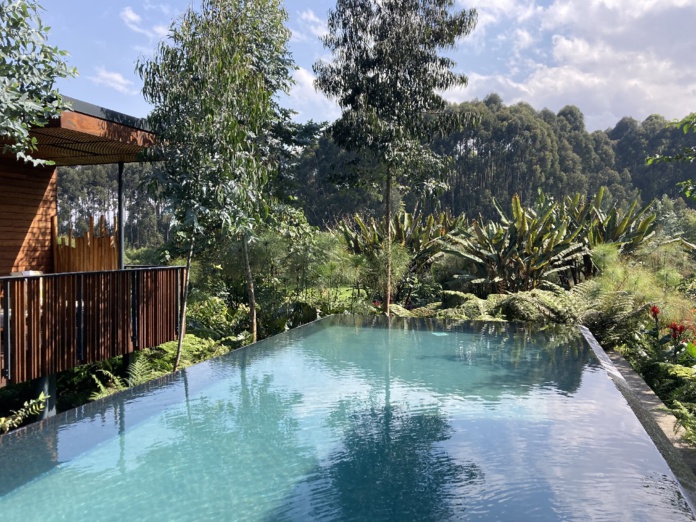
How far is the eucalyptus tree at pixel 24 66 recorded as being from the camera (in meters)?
3.60

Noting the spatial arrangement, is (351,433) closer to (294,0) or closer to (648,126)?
(294,0)

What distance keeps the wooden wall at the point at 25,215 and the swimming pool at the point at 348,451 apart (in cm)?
405

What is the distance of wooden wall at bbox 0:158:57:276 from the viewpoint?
7.77m

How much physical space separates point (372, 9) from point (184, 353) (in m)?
7.31

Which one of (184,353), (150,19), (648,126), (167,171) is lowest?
(184,353)

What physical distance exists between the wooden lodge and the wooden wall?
0.05 ft

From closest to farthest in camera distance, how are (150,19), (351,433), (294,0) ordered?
(351,433) → (150,19) → (294,0)

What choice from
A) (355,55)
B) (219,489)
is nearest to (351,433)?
(219,489)

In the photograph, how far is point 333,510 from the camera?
8.80 feet

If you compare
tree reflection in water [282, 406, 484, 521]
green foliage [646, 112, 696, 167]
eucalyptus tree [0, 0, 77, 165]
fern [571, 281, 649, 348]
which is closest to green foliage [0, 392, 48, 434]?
eucalyptus tree [0, 0, 77, 165]

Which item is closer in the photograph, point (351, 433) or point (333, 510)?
point (333, 510)

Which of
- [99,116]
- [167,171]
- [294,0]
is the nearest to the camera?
[99,116]

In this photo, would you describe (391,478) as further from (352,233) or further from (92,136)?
(352,233)

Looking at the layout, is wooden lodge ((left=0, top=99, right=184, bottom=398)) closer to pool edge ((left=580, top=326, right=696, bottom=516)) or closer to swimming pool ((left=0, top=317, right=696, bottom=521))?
swimming pool ((left=0, top=317, right=696, bottom=521))
